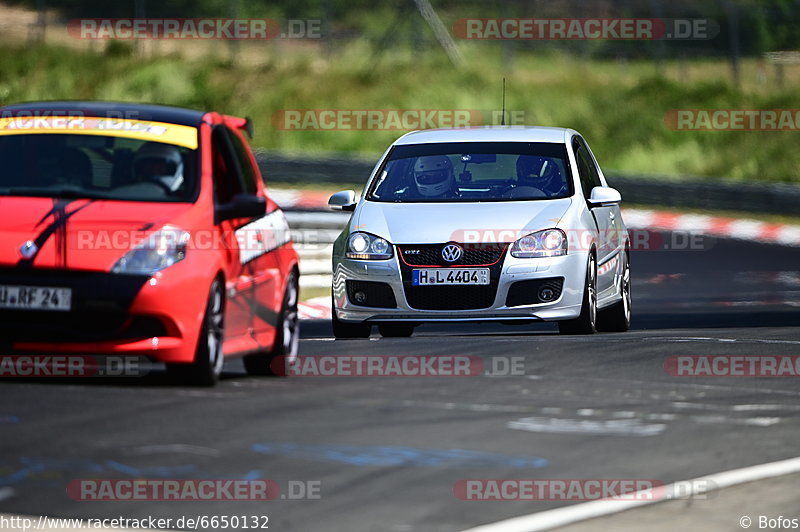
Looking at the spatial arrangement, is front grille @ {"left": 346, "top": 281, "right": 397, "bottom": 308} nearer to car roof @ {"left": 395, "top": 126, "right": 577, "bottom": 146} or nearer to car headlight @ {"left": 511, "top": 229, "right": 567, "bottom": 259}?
car headlight @ {"left": 511, "top": 229, "right": 567, "bottom": 259}

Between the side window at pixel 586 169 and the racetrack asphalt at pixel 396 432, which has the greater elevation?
the side window at pixel 586 169

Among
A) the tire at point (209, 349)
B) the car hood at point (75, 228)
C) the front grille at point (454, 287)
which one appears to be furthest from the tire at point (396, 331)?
the car hood at point (75, 228)

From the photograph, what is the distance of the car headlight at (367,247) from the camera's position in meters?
12.4

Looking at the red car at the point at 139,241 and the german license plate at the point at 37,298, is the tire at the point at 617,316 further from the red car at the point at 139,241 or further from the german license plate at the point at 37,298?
the german license plate at the point at 37,298

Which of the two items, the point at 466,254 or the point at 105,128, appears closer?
the point at 105,128

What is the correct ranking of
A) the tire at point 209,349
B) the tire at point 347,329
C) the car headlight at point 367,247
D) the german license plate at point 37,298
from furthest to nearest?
the tire at point 347,329, the car headlight at point 367,247, the tire at point 209,349, the german license plate at point 37,298

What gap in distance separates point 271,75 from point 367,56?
269cm

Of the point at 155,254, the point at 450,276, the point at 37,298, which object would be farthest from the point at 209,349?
the point at 450,276

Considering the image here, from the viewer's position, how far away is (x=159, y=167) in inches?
372

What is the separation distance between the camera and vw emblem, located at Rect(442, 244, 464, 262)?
1220 centimetres

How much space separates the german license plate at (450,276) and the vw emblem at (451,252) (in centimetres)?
8

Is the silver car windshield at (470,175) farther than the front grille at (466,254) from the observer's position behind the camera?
Yes

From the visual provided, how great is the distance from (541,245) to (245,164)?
282 centimetres

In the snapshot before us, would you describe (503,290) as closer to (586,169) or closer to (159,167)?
(586,169)
